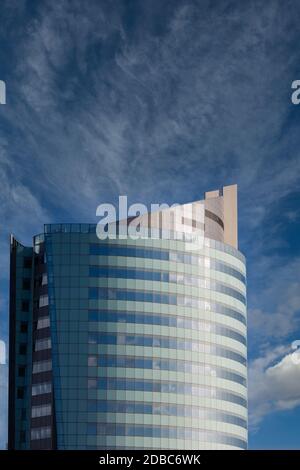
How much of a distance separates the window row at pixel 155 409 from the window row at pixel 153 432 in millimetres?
2547

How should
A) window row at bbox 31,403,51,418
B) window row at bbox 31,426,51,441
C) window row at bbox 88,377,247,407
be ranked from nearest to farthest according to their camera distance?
window row at bbox 88,377,247,407 < window row at bbox 31,426,51,441 < window row at bbox 31,403,51,418

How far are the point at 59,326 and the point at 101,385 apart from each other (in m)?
13.5

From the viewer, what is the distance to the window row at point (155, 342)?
154 meters

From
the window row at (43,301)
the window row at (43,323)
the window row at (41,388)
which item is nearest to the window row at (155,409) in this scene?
the window row at (41,388)

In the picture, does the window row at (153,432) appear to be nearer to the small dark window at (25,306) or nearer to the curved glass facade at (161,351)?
the curved glass facade at (161,351)

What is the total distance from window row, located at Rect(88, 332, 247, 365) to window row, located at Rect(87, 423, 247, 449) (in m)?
14.8

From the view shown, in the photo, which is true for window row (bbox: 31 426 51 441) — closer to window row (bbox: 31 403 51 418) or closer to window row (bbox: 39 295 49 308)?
window row (bbox: 31 403 51 418)

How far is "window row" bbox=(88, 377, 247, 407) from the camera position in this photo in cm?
15175

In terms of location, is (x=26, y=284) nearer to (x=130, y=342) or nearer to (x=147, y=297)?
(x=147, y=297)

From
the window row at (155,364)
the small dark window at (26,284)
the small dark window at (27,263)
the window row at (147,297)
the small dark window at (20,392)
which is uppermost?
the small dark window at (27,263)

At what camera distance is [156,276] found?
157875 millimetres

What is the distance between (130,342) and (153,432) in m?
16.8

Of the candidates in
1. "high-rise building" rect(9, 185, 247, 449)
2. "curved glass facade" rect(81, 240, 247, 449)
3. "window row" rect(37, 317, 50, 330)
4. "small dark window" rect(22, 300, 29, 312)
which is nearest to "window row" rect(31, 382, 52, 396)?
"high-rise building" rect(9, 185, 247, 449)
